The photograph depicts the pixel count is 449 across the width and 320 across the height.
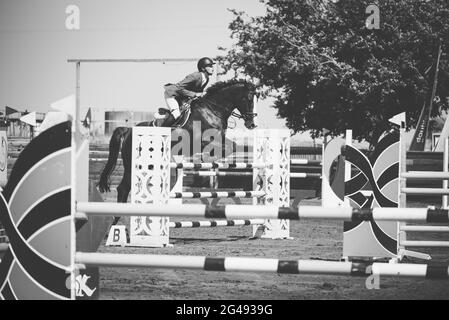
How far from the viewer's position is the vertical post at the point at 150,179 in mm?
9000

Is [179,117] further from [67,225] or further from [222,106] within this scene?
[67,225]

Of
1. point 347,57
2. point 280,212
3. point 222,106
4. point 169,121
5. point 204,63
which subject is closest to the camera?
point 280,212

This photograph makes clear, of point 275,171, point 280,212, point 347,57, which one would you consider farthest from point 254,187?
point 347,57

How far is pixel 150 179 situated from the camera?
29.7ft

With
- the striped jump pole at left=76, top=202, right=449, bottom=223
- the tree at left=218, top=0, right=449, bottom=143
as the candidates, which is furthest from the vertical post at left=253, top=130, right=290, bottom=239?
the tree at left=218, top=0, right=449, bottom=143

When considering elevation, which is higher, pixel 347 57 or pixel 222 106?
pixel 347 57

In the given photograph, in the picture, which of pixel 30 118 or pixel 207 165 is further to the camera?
pixel 30 118

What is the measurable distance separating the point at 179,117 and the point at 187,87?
0.70m

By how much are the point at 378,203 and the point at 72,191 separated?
164 inches

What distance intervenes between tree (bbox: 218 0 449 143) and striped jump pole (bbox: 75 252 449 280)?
73.9ft

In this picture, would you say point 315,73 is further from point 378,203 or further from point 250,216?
point 250,216

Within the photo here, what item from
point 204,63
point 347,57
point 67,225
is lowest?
point 67,225

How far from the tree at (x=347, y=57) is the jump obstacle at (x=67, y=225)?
2250cm
